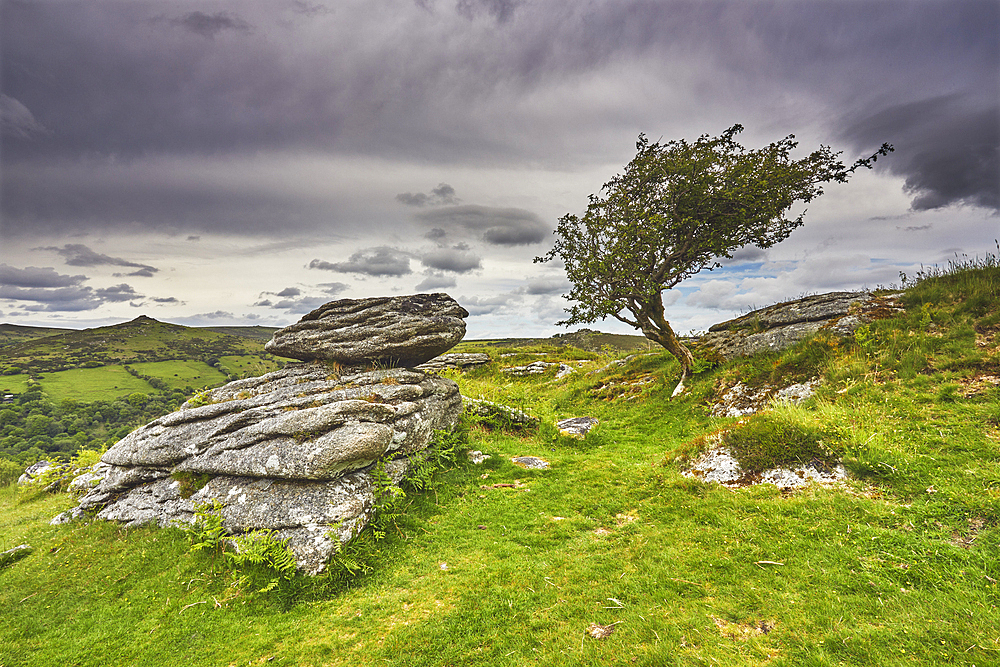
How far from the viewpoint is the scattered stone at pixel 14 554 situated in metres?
10.7

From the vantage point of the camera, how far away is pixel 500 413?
68.1ft

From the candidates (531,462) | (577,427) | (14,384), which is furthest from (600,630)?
(14,384)

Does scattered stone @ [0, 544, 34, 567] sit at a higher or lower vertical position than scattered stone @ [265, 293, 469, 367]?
lower

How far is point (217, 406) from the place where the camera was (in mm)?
14750

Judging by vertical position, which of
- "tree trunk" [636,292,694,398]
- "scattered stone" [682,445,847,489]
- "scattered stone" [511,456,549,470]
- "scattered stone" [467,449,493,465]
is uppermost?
"tree trunk" [636,292,694,398]

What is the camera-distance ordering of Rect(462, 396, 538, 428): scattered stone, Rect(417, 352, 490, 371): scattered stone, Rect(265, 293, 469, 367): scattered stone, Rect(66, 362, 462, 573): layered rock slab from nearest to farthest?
Rect(66, 362, 462, 573): layered rock slab → Rect(265, 293, 469, 367): scattered stone → Rect(462, 396, 538, 428): scattered stone → Rect(417, 352, 490, 371): scattered stone

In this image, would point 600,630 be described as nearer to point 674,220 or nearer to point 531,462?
point 531,462

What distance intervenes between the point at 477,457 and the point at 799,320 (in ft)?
64.7

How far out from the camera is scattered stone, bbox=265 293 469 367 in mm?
17422

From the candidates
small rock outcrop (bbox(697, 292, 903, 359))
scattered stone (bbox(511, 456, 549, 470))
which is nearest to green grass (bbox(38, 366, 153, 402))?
scattered stone (bbox(511, 456, 549, 470))

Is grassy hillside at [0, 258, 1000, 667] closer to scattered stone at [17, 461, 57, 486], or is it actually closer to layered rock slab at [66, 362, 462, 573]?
layered rock slab at [66, 362, 462, 573]

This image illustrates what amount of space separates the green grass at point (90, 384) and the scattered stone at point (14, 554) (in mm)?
193746

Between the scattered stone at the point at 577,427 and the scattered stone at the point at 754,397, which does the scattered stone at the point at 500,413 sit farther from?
the scattered stone at the point at 754,397

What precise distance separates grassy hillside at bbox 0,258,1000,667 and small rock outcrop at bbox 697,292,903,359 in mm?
4687
